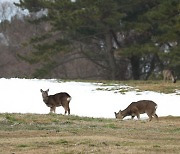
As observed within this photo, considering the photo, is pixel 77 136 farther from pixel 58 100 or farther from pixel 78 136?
pixel 58 100

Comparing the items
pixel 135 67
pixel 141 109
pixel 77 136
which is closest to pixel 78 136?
pixel 77 136

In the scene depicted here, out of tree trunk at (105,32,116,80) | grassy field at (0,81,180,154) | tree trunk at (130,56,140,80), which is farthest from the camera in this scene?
tree trunk at (130,56,140,80)

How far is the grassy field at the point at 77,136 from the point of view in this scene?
41.0 feet

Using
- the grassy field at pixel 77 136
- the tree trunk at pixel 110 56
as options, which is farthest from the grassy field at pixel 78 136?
the tree trunk at pixel 110 56

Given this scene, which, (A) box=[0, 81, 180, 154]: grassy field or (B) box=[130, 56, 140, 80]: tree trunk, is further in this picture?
(B) box=[130, 56, 140, 80]: tree trunk

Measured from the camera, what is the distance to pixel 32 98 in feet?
104

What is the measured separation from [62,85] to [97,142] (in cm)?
2264

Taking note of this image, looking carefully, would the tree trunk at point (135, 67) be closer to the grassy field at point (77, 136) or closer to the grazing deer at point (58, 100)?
the grazing deer at point (58, 100)

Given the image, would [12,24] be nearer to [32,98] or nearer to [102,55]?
[102,55]

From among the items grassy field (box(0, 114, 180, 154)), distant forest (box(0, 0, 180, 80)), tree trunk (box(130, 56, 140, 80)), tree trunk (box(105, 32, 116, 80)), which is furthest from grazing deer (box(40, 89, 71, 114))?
tree trunk (box(130, 56, 140, 80))

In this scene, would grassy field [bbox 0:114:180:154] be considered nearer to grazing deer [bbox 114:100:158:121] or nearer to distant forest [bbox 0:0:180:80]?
grazing deer [bbox 114:100:158:121]

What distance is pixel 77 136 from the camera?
1475 centimetres

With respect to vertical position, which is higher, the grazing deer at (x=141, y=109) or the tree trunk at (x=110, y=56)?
the tree trunk at (x=110, y=56)

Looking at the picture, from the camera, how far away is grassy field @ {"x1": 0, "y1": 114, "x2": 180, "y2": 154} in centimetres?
1249
